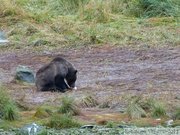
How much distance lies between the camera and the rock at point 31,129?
34.3ft

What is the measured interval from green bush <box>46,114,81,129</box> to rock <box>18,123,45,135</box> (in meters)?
0.28

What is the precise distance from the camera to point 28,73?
1596 cm

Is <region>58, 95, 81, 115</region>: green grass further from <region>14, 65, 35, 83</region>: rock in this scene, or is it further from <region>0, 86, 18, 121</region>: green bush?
<region>14, 65, 35, 83</region>: rock

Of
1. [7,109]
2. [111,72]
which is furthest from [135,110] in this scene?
[111,72]

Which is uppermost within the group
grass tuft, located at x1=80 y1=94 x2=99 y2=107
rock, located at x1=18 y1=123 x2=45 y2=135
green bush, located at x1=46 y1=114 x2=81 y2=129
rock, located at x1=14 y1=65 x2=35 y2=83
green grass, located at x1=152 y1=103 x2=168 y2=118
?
rock, located at x1=18 y1=123 x2=45 y2=135

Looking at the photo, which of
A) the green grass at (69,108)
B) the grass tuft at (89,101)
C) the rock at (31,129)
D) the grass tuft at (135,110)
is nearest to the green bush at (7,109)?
the green grass at (69,108)

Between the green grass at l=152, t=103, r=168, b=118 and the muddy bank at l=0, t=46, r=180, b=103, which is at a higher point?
the green grass at l=152, t=103, r=168, b=118

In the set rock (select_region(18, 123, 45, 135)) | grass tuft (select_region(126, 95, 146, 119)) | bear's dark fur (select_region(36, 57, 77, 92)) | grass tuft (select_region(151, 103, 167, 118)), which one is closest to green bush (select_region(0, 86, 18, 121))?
rock (select_region(18, 123, 45, 135))

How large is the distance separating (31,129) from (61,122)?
646mm

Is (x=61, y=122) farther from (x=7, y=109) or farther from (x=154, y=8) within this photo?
(x=154, y=8)

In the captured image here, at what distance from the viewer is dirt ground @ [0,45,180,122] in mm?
14242

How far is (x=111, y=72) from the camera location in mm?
16734

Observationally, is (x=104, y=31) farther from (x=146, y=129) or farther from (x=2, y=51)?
(x=146, y=129)

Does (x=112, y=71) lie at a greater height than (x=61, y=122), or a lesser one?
lesser
